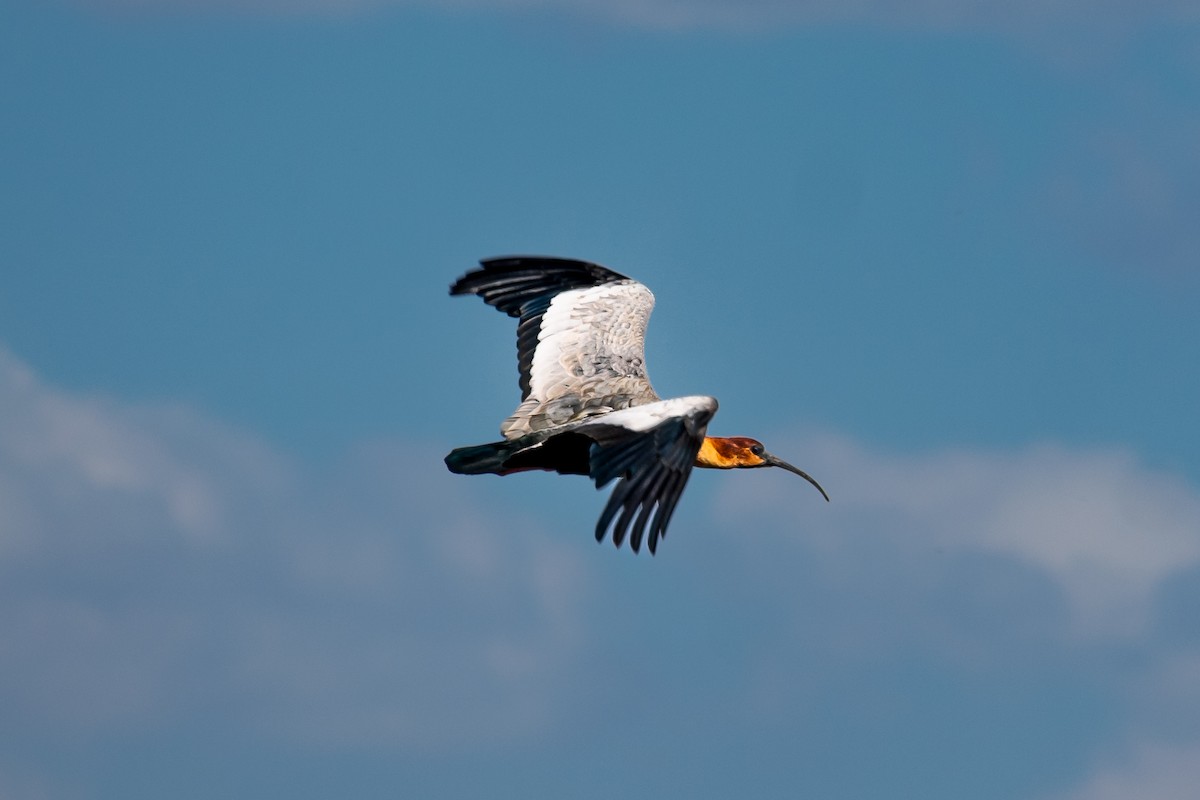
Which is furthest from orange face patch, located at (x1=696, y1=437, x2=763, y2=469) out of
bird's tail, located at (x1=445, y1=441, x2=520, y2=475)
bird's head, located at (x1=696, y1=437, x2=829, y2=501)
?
bird's tail, located at (x1=445, y1=441, x2=520, y2=475)

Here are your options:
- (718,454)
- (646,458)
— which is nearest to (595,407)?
(718,454)

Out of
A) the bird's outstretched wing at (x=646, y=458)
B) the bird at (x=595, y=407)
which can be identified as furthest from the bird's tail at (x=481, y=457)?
the bird's outstretched wing at (x=646, y=458)

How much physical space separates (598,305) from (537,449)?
4.23 meters

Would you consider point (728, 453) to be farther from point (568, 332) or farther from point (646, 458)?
point (646, 458)

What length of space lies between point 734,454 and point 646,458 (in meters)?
5.15

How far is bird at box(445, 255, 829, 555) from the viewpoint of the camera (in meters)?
16.8

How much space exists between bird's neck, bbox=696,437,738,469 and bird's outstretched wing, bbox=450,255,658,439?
1.09 meters

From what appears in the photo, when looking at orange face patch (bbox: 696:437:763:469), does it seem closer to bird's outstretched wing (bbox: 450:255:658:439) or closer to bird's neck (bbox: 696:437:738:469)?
bird's neck (bbox: 696:437:738:469)

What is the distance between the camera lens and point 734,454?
21938 millimetres

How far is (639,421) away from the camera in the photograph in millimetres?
17609

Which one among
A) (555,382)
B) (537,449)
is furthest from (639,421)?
(555,382)

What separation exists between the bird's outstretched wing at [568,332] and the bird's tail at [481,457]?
828mm

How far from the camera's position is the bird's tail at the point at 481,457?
19.7 m

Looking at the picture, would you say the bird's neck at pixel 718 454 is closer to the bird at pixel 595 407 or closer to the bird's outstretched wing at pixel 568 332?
the bird at pixel 595 407
